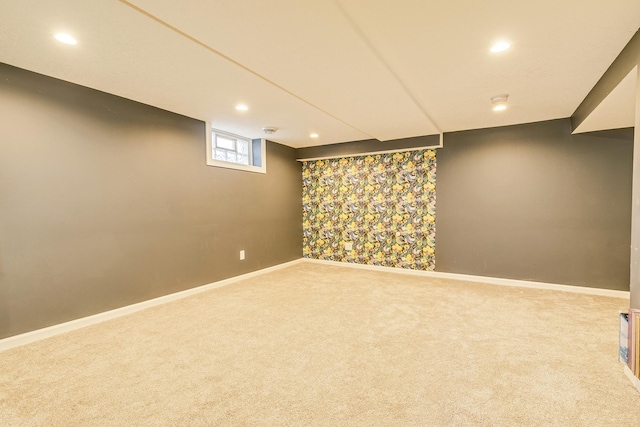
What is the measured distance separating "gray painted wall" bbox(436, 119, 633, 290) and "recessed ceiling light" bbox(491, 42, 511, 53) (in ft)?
7.65

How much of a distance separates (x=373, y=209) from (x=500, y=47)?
3217 mm

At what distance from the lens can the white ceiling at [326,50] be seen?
5.17ft

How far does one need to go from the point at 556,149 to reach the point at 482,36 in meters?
2.72

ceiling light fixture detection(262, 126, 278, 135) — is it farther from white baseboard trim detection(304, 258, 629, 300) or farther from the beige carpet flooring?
white baseboard trim detection(304, 258, 629, 300)

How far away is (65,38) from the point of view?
184 cm

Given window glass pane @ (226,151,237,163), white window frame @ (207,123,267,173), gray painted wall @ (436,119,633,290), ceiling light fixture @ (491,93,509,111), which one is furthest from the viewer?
window glass pane @ (226,151,237,163)

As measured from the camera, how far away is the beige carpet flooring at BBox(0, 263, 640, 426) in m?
1.51

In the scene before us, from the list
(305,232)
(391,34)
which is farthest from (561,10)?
(305,232)

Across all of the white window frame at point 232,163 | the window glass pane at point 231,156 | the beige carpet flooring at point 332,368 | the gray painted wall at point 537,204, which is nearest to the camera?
the beige carpet flooring at point 332,368

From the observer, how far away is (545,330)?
97.5 inches

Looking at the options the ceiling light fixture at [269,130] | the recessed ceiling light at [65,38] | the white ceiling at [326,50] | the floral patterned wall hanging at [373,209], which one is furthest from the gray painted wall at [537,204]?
the recessed ceiling light at [65,38]

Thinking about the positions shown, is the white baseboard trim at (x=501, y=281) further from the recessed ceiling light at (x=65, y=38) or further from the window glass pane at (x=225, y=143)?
the recessed ceiling light at (x=65, y=38)

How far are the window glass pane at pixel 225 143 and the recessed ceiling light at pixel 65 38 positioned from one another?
91.9 inches

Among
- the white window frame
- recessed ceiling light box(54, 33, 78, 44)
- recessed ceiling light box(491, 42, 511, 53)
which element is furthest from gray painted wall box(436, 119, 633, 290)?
recessed ceiling light box(54, 33, 78, 44)
